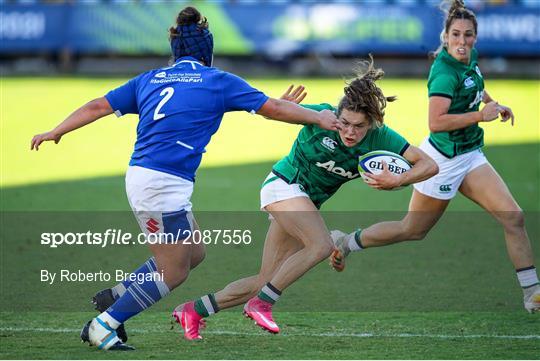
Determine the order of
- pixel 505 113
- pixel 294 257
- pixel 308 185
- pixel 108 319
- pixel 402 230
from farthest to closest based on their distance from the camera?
pixel 402 230
pixel 505 113
pixel 308 185
pixel 294 257
pixel 108 319

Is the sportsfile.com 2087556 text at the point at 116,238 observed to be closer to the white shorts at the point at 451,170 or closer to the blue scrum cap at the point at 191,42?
the white shorts at the point at 451,170

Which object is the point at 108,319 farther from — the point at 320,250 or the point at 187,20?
the point at 187,20

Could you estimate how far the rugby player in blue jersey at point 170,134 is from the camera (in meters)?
6.71

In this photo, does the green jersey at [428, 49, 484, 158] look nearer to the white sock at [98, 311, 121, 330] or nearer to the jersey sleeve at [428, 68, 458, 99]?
the jersey sleeve at [428, 68, 458, 99]

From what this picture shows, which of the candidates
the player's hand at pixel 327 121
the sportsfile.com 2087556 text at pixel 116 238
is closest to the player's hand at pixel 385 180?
the player's hand at pixel 327 121

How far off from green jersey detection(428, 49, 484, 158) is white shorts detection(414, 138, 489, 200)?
0.04m

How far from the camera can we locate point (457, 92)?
820 cm

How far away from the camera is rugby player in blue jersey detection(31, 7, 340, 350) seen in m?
6.71

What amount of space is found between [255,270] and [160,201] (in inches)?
121

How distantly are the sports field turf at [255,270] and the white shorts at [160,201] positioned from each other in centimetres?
81

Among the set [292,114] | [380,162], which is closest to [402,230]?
[380,162]

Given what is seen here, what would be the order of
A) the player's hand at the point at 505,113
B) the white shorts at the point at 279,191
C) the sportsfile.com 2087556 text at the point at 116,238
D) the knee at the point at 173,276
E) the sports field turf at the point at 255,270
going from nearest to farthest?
1. the knee at the point at 173,276
2. the sports field turf at the point at 255,270
3. the white shorts at the point at 279,191
4. the player's hand at the point at 505,113
5. the sportsfile.com 2087556 text at the point at 116,238

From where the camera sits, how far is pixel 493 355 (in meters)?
6.73

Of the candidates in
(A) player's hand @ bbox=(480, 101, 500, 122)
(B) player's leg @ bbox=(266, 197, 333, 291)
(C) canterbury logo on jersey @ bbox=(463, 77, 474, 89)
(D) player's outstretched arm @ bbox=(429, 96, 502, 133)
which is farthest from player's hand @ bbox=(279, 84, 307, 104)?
(C) canterbury logo on jersey @ bbox=(463, 77, 474, 89)
